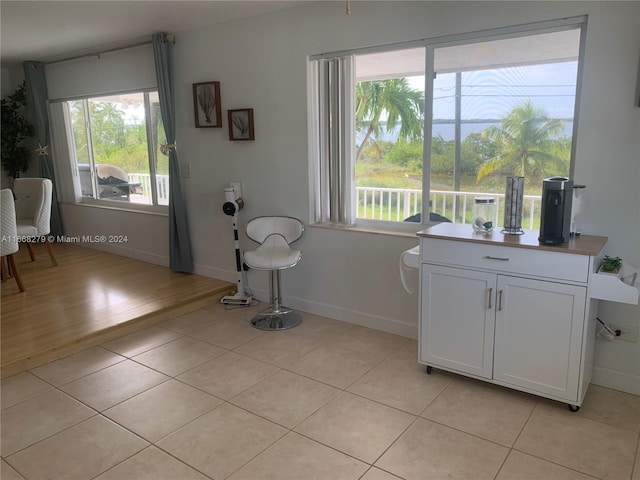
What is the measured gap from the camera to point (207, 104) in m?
4.25

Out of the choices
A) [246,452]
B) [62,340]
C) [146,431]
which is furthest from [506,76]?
[62,340]

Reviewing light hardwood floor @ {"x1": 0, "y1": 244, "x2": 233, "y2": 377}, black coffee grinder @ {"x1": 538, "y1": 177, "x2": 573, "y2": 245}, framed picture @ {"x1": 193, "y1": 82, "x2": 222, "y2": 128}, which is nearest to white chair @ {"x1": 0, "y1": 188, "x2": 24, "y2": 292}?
light hardwood floor @ {"x1": 0, "y1": 244, "x2": 233, "y2": 377}

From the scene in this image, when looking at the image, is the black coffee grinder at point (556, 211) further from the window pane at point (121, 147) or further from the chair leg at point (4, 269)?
the chair leg at point (4, 269)

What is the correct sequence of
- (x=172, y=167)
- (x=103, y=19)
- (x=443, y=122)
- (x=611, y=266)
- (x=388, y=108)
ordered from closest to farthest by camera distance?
(x=611, y=266) → (x=443, y=122) → (x=388, y=108) → (x=103, y=19) → (x=172, y=167)

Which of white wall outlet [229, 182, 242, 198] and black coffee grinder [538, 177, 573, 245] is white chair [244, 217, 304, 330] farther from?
black coffee grinder [538, 177, 573, 245]

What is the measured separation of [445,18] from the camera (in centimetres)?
297

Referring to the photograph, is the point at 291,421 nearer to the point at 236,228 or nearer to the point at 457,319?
the point at 457,319

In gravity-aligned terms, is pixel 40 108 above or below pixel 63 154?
above

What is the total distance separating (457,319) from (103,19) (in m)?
3.74

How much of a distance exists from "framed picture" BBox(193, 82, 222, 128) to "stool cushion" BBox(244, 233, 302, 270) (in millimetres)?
1231

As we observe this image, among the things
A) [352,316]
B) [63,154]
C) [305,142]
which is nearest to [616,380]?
Result: [352,316]

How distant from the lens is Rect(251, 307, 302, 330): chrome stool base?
3688mm

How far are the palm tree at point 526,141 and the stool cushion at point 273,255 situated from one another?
1.58 metres

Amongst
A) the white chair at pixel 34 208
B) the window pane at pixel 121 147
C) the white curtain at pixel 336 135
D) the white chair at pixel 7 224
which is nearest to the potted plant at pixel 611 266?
the white curtain at pixel 336 135
